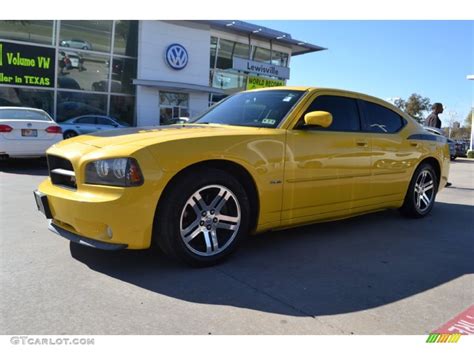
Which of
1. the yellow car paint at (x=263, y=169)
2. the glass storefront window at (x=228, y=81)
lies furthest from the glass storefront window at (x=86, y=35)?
the yellow car paint at (x=263, y=169)

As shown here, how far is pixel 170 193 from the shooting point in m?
3.26

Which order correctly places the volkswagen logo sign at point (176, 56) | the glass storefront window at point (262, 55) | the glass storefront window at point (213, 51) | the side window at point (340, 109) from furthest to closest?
the glass storefront window at point (262, 55) < the glass storefront window at point (213, 51) < the volkswagen logo sign at point (176, 56) < the side window at point (340, 109)

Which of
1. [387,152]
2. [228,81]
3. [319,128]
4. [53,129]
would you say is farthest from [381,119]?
[228,81]

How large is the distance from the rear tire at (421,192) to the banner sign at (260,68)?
66.4 ft

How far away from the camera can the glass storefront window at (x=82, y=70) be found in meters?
18.9

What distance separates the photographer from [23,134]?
30.8 ft

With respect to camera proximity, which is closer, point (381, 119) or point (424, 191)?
point (381, 119)

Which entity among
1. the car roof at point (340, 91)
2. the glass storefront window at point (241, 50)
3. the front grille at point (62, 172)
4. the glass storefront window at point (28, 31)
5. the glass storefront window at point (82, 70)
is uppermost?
the glass storefront window at point (241, 50)

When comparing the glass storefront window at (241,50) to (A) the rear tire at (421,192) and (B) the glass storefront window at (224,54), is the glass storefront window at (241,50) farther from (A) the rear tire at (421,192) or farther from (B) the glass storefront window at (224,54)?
(A) the rear tire at (421,192)

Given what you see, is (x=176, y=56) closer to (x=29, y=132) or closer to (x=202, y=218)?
(x=29, y=132)

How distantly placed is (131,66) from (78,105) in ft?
11.7

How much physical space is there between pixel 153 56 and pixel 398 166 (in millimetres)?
18348
